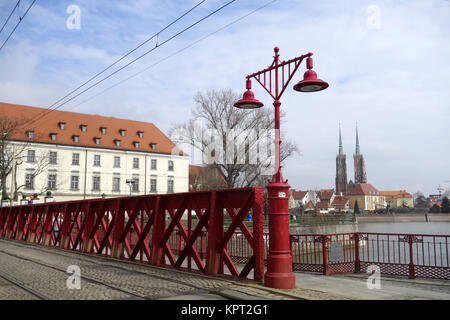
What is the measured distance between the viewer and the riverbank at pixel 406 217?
10350 centimetres

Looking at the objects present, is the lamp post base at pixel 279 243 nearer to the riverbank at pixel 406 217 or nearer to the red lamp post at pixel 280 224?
the red lamp post at pixel 280 224

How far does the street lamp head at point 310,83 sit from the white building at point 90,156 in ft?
143

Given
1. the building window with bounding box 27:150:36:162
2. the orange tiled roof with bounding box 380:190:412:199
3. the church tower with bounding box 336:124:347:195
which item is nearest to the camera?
the building window with bounding box 27:150:36:162

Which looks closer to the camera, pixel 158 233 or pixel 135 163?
pixel 158 233

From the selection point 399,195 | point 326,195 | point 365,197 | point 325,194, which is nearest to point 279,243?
point 365,197

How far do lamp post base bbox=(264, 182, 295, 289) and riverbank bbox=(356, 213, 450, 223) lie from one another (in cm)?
10203

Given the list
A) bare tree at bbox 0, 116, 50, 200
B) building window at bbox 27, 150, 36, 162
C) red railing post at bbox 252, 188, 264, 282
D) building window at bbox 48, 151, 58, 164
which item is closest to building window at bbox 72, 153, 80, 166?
building window at bbox 48, 151, 58, 164

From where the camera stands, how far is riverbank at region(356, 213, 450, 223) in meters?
104

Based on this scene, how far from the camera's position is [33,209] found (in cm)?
2133

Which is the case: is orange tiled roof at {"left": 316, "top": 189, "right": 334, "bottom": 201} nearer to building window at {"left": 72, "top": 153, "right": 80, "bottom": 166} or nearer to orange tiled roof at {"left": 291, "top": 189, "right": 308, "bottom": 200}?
orange tiled roof at {"left": 291, "top": 189, "right": 308, "bottom": 200}

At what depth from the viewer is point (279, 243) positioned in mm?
7695

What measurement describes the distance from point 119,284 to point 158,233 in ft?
9.74

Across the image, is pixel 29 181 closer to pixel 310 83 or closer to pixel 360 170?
pixel 310 83
